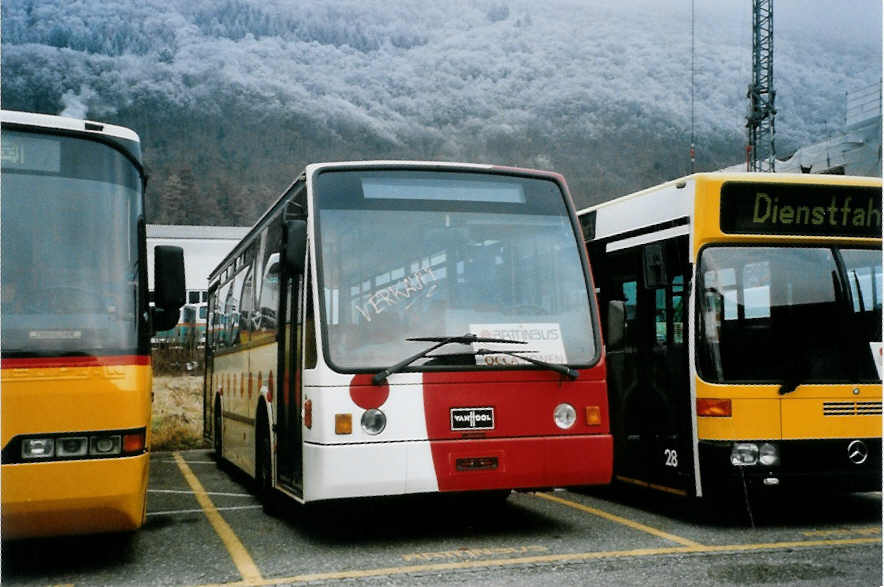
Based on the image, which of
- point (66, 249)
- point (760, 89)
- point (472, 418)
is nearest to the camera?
point (66, 249)

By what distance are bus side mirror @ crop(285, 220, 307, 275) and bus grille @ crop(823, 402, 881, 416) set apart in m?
4.15

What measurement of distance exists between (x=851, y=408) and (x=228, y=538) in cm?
493

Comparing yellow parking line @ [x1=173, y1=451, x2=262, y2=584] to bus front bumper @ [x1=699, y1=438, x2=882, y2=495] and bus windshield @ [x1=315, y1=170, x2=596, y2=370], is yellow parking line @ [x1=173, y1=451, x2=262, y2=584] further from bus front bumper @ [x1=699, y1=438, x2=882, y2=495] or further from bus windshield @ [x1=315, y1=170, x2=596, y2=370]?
bus front bumper @ [x1=699, y1=438, x2=882, y2=495]

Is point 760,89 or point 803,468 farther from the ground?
point 760,89

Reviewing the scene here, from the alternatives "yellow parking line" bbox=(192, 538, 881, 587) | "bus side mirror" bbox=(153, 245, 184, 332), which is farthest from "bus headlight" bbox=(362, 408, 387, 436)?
"bus side mirror" bbox=(153, 245, 184, 332)

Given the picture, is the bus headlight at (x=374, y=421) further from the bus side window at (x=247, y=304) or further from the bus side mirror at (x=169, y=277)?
the bus side window at (x=247, y=304)

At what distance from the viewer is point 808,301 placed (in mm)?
8297

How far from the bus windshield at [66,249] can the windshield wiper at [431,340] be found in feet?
5.54

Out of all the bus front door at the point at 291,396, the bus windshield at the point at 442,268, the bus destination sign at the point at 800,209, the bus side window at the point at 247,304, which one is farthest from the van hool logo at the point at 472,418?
the bus side window at the point at 247,304

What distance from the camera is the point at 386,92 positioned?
188 m

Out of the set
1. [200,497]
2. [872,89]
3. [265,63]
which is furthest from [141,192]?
[265,63]

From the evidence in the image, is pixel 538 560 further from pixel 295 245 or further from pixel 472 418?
pixel 295 245

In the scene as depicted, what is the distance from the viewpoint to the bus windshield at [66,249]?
20.2ft

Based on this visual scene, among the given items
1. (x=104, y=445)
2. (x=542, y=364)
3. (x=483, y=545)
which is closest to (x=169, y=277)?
(x=104, y=445)
